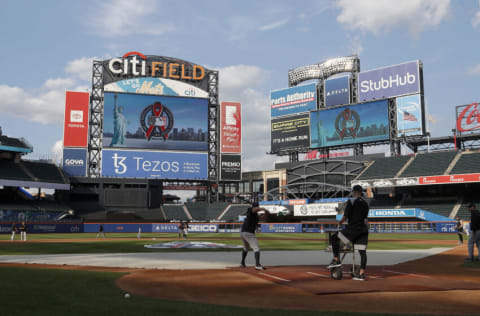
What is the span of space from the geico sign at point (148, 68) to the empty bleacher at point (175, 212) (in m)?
23.9

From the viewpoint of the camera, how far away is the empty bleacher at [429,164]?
2251 inches

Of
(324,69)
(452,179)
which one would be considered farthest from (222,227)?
(324,69)

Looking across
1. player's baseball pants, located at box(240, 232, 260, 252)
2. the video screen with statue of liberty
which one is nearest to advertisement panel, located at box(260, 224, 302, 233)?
the video screen with statue of liberty

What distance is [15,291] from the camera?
6809mm

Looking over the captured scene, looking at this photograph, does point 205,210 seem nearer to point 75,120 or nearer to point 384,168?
point 75,120

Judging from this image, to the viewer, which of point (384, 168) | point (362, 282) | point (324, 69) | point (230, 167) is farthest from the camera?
point (230, 167)

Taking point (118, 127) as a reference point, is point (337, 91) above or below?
above

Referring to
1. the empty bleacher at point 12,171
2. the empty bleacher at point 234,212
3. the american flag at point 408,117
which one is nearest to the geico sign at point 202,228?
the empty bleacher at point 234,212

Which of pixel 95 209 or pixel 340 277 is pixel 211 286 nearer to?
pixel 340 277

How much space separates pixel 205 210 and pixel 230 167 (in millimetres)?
9295

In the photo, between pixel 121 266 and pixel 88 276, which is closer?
pixel 88 276

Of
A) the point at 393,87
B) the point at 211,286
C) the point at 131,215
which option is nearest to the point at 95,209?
the point at 131,215

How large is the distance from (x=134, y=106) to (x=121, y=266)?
63.9 m

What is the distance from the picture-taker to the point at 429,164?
5991 cm
